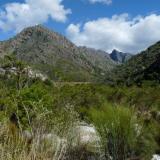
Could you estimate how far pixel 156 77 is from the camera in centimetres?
6944

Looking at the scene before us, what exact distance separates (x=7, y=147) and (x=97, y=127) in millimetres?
3693

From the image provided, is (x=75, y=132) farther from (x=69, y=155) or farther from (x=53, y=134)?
(x=53, y=134)

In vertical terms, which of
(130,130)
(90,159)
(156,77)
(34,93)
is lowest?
(90,159)

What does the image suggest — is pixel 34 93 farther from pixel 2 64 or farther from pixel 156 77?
pixel 156 77

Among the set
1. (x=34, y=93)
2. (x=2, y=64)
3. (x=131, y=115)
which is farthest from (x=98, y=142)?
(x=2, y=64)

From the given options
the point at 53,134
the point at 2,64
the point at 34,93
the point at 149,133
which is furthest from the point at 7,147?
the point at 2,64

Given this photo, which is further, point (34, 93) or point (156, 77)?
point (156, 77)

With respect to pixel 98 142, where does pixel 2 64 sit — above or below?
above

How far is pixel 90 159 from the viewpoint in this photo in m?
9.18

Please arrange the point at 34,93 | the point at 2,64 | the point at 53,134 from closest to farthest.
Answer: the point at 53,134 < the point at 34,93 < the point at 2,64

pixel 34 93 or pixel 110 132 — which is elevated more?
pixel 34 93

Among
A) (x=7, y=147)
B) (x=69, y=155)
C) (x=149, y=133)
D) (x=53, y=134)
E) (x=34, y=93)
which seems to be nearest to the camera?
(x=7, y=147)

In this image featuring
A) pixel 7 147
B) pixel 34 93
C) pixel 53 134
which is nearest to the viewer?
pixel 7 147

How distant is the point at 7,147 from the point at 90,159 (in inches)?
157
